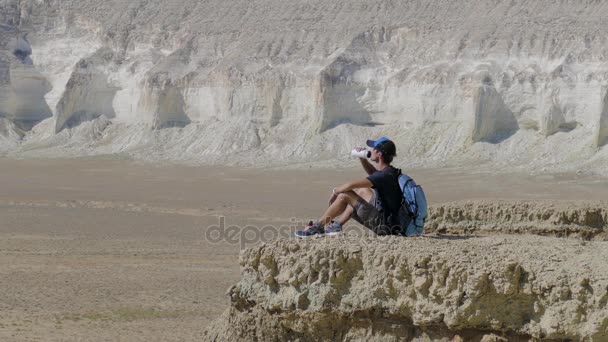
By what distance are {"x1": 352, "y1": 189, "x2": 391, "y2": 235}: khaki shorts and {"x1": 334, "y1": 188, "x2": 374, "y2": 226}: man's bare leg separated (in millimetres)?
41

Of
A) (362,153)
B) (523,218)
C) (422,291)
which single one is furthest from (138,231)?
(422,291)

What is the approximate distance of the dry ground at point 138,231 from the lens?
10.2 metres

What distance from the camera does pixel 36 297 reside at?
11219 millimetres

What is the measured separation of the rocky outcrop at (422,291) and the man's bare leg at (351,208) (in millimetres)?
620

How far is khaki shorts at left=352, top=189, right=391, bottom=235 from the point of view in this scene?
22.9 feet

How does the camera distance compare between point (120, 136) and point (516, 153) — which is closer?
point (516, 153)

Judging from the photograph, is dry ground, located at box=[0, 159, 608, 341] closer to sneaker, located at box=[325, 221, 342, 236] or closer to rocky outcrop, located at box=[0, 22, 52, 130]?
sneaker, located at box=[325, 221, 342, 236]

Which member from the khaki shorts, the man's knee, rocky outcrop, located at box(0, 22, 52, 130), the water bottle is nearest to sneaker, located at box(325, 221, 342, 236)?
the khaki shorts

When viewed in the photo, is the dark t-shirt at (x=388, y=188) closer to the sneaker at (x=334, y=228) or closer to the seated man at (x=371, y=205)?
the seated man at (x=371, y=205)

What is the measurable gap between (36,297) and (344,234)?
5592 millimetres

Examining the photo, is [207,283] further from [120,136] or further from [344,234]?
[120,136]

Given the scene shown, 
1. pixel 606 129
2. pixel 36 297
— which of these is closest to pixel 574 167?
pixel 606 129

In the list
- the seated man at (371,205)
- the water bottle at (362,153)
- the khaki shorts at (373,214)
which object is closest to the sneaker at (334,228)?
the seated man at (371,205)

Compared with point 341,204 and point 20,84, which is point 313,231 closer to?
point 341,204
